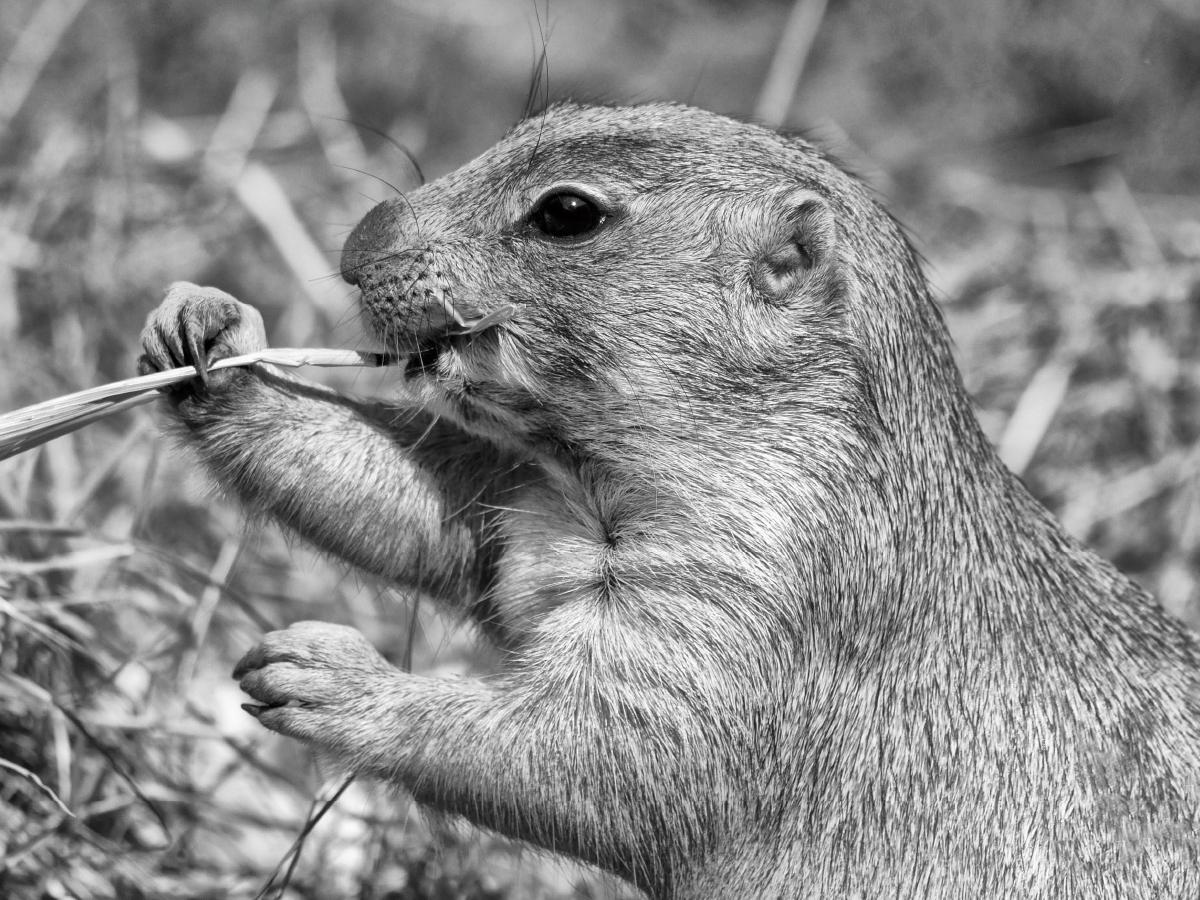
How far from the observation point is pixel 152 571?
15.2 feet

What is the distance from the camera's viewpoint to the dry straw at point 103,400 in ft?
10.5

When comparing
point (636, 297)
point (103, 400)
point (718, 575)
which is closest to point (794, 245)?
point (636, 297)

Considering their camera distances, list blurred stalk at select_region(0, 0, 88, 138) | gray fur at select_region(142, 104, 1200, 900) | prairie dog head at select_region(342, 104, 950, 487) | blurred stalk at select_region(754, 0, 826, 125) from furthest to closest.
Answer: blurred stalk at select_region(754, 0, 826, 125) → blurred stalk at select_region(0, 0, 88, 138) → prairie dog head at select_region(342, 104, 950, 487) → gray fur at select_region(142, 104, 1200, 900)

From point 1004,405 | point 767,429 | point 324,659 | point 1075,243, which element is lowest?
point 324,659

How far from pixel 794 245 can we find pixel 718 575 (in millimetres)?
822

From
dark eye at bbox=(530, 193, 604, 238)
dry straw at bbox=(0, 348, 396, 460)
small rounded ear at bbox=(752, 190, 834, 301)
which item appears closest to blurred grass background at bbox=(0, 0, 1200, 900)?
dry straw at bbox=(0, 348, 396, 460)

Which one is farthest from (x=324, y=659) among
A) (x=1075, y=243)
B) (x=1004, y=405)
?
(x=1075, y=243)

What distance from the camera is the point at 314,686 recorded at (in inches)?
122

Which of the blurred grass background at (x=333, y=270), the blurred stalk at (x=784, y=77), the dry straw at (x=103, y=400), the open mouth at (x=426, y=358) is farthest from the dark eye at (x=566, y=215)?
the blurred stalk at (x=784, y=77)

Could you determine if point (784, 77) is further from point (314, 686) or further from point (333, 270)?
point (314, 686)

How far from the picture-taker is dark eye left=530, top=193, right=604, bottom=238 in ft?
10.6

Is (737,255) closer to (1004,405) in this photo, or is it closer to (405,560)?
(405,560)

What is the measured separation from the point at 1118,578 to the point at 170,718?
2.69 m

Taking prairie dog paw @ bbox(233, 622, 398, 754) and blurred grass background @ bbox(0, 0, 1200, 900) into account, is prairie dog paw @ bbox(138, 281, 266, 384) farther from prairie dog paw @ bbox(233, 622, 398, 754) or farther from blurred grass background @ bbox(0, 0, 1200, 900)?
prairie dog paw @ bbox(233, 622, 398, 754)
